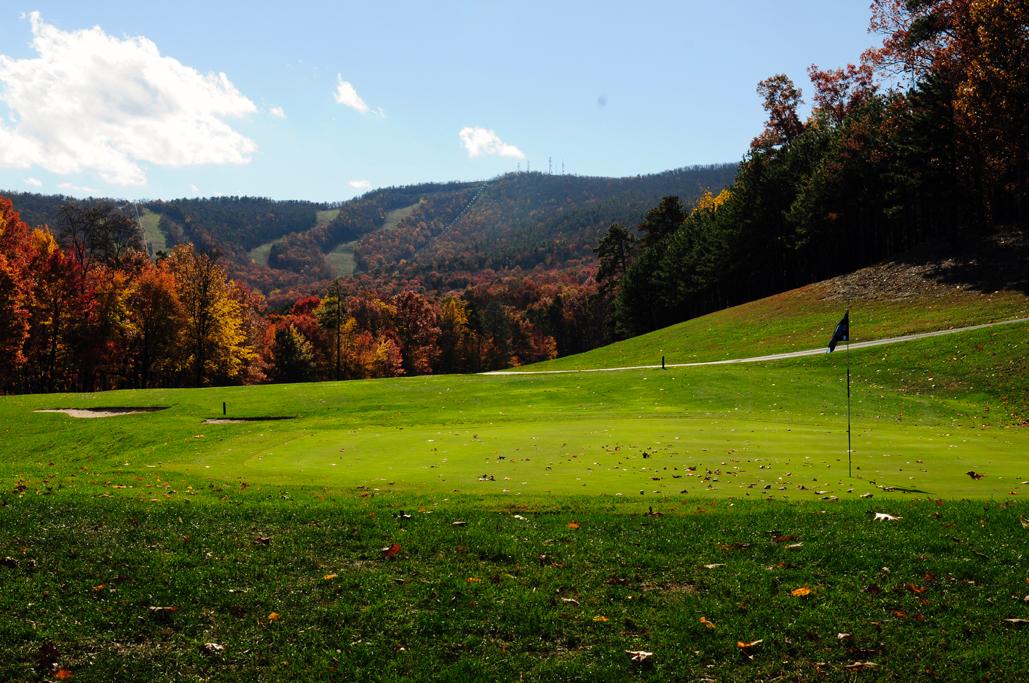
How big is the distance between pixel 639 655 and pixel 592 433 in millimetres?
12864

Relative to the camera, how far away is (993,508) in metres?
11.1

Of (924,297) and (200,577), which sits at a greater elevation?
(924,297)

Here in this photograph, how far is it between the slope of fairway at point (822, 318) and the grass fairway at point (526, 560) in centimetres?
2880

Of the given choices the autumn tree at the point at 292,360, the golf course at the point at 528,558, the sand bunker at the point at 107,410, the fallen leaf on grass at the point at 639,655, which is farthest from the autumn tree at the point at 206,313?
the fallen leaf on grass at the point at 639,655

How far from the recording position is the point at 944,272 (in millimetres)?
54281

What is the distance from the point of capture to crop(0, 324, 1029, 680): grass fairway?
740 centimetres

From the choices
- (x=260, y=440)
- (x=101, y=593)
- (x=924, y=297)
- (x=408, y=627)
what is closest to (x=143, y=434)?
(x=260, y=440)

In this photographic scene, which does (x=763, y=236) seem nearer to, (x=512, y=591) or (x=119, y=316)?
(x=119, y=316)

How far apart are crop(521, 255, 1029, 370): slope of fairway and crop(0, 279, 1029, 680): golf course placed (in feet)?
89.0

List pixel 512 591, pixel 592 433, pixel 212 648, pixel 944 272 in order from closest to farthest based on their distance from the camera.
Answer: pixel 212 648 < pixel 512 591 < pixel 592 433 < pixel 944 272

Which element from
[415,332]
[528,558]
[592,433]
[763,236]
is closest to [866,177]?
[763,236]

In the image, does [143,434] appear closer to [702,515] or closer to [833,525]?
[702,515]

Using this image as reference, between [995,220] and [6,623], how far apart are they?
74.1 metres

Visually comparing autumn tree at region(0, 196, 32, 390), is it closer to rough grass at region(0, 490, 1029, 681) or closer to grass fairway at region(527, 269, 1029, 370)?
grass fairway at region(527, 269, 1029, 370)
